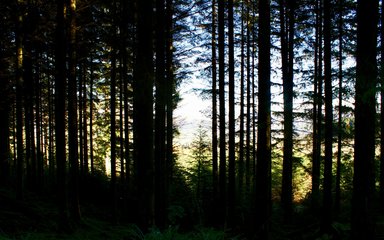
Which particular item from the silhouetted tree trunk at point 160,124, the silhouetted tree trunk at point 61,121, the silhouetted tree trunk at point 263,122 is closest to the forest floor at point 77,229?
the silhouetted tree trunk at point 61,121

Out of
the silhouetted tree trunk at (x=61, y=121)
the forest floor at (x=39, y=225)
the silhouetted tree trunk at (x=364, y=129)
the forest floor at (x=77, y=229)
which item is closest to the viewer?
the silhouetted tree trunk at (x=364, y=129)

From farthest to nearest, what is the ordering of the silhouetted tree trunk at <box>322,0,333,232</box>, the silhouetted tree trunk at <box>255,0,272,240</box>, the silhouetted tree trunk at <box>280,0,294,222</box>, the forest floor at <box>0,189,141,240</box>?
the silhouetted tree trunk at <box>280,0,294,222</box>
the silhouetted tree trunk at <box>322,0,333,232</box>
the silhouetted tree trunk at <box>255,0,272,240</box>
the forest floor at <box>0,189,141,240</box>

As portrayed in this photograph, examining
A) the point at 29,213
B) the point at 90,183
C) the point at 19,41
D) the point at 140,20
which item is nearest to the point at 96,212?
the point at 90,183

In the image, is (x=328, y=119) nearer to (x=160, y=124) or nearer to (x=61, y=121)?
(x=160, y=124)

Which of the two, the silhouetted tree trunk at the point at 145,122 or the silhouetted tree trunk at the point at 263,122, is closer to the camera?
the silhouetted tree trunk at the point at 145,122

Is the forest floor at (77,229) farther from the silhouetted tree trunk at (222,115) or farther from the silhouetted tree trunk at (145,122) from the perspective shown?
the silhouetted tree trunk at (222,115)

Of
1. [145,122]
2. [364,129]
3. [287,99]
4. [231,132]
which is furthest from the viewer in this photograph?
[287,99]

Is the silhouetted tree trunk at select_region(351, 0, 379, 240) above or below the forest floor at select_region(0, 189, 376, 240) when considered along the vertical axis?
above

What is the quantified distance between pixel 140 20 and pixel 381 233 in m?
9.14

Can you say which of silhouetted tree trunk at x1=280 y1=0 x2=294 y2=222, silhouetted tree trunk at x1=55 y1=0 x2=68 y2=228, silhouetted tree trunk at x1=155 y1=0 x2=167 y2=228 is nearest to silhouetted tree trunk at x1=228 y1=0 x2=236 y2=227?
silhouetted tree trunk at x1=155 y1=0 x2=167 y2=228

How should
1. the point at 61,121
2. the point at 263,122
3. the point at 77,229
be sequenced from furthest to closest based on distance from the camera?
the point at 77,229, the point at 61,121, the point at 263,122

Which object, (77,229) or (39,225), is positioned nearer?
(39,225)

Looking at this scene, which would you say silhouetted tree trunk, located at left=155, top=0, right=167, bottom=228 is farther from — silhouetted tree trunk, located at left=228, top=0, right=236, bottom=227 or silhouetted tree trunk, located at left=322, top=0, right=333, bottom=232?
silhouetted tree trunk, located at left=322, top=0, right=333, bottom=232

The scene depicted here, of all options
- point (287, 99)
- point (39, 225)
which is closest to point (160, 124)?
point (39, 225)
